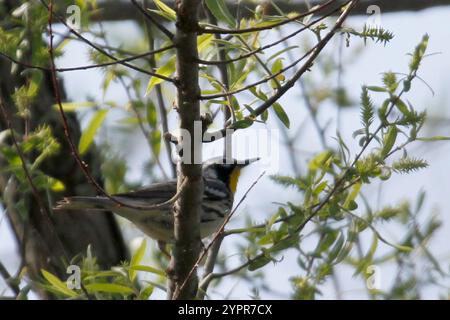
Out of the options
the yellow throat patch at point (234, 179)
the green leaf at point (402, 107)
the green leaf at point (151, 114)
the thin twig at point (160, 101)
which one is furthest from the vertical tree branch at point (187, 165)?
the yellow throat patch at point (234, 179)

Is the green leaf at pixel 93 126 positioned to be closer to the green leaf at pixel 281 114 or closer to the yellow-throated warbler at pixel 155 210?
the yellow-throated warbler at pixel 155 210

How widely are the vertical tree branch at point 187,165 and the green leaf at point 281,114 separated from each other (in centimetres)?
44

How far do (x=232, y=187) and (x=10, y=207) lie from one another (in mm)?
2200

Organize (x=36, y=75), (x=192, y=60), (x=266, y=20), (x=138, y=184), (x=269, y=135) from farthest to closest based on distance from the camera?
(x=138, y=184) < (x=36, y=75) < (x=269, y=135) < (x=266, y=20) < (x=192, y=60)

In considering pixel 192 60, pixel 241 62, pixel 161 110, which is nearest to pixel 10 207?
pixel 161 110

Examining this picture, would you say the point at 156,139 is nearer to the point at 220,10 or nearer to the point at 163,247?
the point at 163,247

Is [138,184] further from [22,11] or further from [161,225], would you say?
[22,11]

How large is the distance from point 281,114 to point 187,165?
49cm

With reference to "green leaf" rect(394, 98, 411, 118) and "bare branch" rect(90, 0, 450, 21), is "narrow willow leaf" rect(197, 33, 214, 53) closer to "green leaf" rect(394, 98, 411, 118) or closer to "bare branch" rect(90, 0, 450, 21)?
"green leaf" rect(394, 98, 411, 118)

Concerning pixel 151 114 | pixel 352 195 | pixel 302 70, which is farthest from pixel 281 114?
pixel 151 114

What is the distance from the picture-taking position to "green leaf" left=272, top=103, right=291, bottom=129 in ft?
13.5

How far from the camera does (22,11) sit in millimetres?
4988

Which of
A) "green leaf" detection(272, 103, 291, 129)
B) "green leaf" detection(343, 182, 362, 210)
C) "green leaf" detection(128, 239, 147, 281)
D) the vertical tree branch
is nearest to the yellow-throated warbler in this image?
"green leaf" detection(128, 239, 147, 281)

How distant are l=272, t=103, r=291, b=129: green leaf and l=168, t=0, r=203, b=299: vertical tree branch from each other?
0.44 meters
